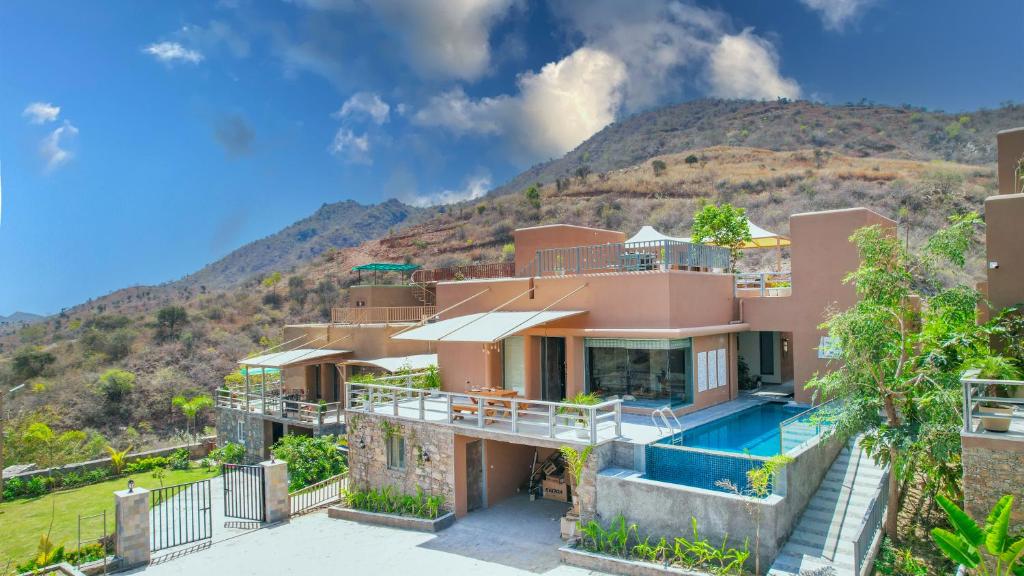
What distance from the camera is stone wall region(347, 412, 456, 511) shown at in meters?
16.4

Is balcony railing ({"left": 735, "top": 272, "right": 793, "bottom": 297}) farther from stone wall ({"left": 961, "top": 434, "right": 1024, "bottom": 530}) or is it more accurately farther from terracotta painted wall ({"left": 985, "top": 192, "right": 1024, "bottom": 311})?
stone wall ({"left": 961, "top": 434, "right": 1024, "bottom": 530})

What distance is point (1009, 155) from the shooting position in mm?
15328

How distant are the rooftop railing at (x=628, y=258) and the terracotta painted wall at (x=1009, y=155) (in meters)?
8.06

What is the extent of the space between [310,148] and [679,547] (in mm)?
114360

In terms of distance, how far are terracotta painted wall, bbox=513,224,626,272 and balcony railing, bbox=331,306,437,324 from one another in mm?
8009

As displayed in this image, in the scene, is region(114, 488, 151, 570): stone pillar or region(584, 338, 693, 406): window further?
region(584, 338, 693, 406): window

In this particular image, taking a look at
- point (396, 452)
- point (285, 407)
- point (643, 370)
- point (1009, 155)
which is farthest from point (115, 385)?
point (1009, 155)

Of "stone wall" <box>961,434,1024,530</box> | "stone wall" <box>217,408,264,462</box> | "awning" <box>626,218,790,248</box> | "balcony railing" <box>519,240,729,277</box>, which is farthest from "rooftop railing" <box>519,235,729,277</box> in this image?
"stone wall" <box>217,408,264,462</box>

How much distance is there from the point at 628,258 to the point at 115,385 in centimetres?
3842

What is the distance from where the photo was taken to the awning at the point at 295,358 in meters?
26.8

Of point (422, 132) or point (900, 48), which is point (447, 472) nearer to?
point (900, 48)

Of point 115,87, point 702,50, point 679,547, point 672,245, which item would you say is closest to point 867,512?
point 679,547

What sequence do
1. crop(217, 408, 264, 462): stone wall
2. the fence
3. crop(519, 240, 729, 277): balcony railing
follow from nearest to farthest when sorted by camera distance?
crop(519, 240, 729, 277): balcony railing, the fence, crop(217, 408, 264, 462): stone wall

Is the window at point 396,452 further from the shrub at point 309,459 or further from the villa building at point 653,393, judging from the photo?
the shrub at point 309,459
